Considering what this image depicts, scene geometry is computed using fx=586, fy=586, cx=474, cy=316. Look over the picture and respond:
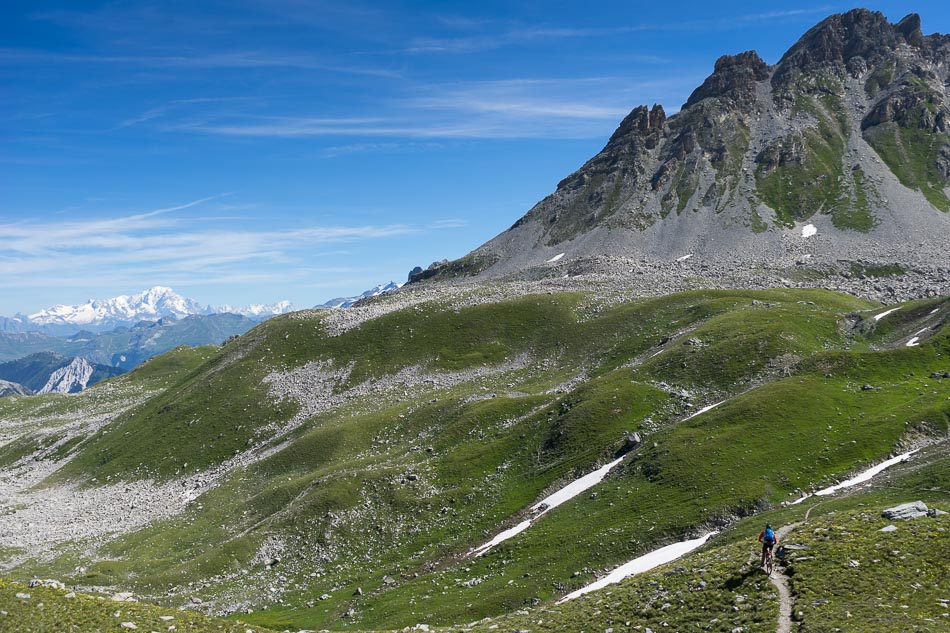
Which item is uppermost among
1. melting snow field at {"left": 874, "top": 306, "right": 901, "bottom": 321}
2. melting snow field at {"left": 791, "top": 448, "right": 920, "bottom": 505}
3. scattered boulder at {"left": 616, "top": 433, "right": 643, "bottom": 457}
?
melting snow field at {"left": 874, "top": 306, "right": 901, "bottom": 321}

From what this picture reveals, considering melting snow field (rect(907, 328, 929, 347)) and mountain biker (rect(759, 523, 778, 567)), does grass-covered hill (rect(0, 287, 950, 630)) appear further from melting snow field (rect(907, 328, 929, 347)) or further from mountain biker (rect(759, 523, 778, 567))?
mountain biker (rect(759, 523, 778, 567))

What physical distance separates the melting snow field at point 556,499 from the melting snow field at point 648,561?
13.7m

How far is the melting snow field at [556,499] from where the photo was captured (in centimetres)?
5828

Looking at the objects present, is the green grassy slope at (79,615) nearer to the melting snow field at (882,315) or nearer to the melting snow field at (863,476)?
the melting snow field at (863,476)

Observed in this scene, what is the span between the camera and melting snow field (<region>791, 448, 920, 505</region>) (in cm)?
4847

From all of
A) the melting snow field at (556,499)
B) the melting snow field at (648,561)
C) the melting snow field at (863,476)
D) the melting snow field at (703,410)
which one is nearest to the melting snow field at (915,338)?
the melting snow field at (703,410)

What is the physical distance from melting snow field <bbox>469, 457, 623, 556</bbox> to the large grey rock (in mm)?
30688

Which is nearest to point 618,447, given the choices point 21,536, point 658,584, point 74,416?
point 658,584

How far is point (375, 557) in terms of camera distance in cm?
6278

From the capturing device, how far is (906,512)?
108 feet

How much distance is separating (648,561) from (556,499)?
17.0 m

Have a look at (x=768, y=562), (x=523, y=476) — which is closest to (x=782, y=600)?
(x=768, y=562)

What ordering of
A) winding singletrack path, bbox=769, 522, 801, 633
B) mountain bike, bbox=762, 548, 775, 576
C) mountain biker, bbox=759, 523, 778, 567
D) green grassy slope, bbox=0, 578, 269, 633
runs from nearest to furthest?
winding singletrack path, bbox=769, 522, 801, 633 → green grassy slope, bbox=0, 578, 269, 633 → mountain biker, bbox=759, 523, 778, 567 → mountain bike, bbox=762, 548, 775, 576

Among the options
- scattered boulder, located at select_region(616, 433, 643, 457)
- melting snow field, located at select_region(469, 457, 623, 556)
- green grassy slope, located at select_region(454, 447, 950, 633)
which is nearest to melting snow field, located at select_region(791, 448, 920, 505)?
green grassy slope, located at select_region(454, 447, 950, 633)
